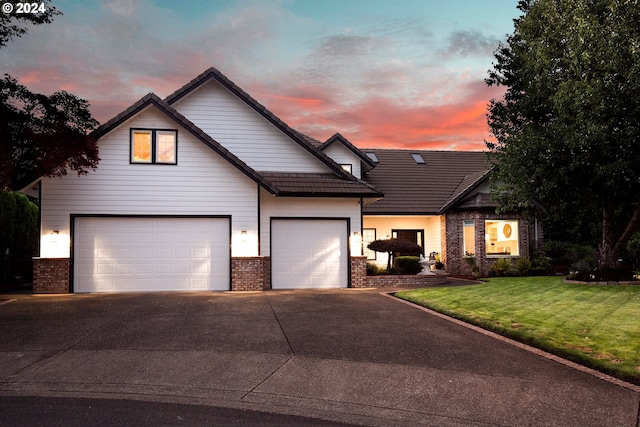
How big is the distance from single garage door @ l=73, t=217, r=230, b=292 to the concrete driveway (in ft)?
17.2

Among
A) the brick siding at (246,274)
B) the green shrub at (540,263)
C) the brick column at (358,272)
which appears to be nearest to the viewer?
the brick siding at (246,274)

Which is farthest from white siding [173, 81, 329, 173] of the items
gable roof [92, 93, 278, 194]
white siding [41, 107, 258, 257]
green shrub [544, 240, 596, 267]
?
green shrub [544, 240, 596, 267]

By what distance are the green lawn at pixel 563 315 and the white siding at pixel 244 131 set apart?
6736mm

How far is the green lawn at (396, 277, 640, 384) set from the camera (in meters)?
7.61

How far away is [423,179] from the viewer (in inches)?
1093

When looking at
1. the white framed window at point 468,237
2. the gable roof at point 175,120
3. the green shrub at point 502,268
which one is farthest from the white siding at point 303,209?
the green shrub at point 502,268

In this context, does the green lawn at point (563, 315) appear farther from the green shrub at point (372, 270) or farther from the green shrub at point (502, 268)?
the green shrub at point (502, 268)

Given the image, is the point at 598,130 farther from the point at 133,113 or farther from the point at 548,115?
the point at 133,113

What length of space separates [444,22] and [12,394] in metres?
16.6

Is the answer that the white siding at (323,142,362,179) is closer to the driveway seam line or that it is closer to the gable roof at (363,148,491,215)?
the gable roof at (363,148,491,215)

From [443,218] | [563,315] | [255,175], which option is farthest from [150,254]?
[443,218]

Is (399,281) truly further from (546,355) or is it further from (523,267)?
(546,355)

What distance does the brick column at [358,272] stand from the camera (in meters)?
18.1

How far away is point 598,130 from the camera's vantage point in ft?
47.9
